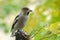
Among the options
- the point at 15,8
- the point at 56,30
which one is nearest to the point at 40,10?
the point at 56,30

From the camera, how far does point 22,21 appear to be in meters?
2.36

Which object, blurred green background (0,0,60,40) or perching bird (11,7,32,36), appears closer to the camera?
blurred green background (0,0,60,40)

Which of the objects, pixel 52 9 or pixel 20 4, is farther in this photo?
pixel 20 4

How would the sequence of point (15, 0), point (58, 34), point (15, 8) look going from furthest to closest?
point (15, 0) < point (15, 8) < point (58, 34)

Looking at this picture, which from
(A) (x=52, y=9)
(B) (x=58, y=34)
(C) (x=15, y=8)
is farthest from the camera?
(C) (x=15, y=8)

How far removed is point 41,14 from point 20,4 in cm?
109

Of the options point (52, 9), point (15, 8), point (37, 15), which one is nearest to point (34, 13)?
point (37, 15)

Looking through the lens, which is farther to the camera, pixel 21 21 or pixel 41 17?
pixel 21 21

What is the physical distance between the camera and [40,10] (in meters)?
2.30

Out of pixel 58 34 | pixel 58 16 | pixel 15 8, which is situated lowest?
pixel 58 34

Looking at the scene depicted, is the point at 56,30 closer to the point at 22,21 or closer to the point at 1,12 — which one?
the point at 22,21

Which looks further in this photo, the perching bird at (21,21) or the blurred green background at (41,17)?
the perching bird at (21,21)

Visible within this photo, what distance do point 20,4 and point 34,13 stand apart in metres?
1.01

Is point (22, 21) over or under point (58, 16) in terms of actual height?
over
